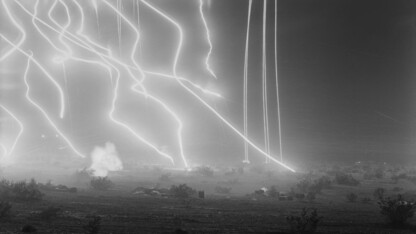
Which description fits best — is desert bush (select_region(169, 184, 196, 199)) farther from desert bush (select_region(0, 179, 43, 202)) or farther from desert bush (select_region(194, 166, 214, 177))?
desert bush (select_region(194, 166, 214, 177))

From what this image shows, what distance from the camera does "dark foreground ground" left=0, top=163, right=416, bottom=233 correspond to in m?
14.6

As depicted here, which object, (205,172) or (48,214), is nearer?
(48,214)

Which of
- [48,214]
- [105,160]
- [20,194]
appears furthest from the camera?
[105,160]

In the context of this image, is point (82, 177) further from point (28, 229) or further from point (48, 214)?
point (28, 229)

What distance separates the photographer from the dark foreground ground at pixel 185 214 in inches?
574

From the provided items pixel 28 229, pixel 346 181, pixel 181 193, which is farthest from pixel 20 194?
pixel 346 181

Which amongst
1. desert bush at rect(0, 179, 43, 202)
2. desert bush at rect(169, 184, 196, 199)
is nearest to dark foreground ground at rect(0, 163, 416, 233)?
desert bush at rect(0, 179, 43, 202)

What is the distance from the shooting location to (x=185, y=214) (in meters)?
17.9

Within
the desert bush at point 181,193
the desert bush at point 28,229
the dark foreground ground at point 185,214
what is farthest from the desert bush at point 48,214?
the desert bush at point 181,193

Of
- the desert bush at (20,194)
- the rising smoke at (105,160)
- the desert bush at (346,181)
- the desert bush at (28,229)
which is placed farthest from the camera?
the rising smoke at (105,160)

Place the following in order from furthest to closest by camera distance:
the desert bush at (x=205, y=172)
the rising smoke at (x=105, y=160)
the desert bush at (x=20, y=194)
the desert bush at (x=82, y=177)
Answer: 1. the rising smoke at (x=105, y=160)
2. the desert bush at (x=205, y=172)
3. the desert bush at (x=82, y=177)
4. the desert bush at (x=20, y=194)

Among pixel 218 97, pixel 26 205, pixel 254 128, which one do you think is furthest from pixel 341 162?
pixel 26 205

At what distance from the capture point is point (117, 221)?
15531mm

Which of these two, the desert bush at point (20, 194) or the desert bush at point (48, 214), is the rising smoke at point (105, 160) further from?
the desert bush at point (48, 214)
